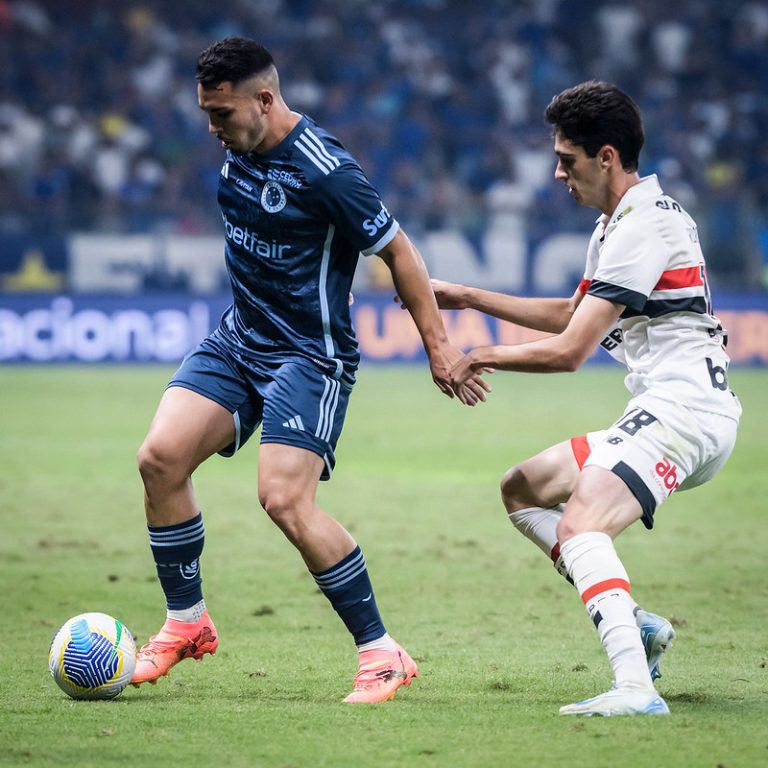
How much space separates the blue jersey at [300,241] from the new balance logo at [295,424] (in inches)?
10.3

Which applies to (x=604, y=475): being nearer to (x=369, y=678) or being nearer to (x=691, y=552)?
(x=369, y=678)

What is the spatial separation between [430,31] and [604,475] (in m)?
22.6

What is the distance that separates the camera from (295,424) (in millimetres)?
4812

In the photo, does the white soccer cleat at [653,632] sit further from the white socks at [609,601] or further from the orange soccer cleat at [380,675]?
the orange soccer cleat at [380,675]

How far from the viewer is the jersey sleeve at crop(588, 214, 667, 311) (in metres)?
4.45

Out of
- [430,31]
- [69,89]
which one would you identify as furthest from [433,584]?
[430,31]

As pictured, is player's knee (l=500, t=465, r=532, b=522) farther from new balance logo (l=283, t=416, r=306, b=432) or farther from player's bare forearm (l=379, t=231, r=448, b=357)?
new balance logo (l=283, t=416, r=306, b=432)

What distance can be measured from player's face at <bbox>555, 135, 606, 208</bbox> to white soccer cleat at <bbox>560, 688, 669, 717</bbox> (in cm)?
169

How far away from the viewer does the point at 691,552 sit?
8.09m

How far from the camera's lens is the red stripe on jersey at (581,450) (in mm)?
4883

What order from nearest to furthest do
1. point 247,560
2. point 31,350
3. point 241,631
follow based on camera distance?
point 241,631 < point 247,560 < point 31,350

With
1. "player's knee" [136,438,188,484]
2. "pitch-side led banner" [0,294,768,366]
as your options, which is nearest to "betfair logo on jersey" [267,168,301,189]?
"player's knee" [136,438,188,484]

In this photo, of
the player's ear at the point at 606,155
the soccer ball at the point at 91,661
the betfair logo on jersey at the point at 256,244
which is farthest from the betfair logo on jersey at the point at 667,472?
the soccer ball at the point at 91,661

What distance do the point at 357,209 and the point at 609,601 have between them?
1612 mm
